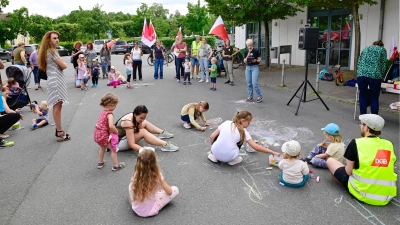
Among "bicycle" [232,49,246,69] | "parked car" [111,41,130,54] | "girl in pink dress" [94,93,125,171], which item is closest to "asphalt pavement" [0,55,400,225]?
"girl in pink dress" [94,93,125,171]

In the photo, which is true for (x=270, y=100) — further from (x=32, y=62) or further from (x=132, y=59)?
(x=32, y=62)

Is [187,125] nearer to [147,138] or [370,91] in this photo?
[147,138]

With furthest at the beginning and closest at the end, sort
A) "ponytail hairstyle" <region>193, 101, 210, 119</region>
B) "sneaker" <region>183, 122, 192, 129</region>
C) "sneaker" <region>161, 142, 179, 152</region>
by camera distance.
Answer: "sneaker" <region>183, 122, 192, 129</region> → "ponytail hairstyle" <region>193, 101, 210, 119</region> → "sneaker" <region>161, 142, 179, 152</region>

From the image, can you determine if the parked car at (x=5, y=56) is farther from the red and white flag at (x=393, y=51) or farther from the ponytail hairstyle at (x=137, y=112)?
the red and white flag at (x=393, y=51)

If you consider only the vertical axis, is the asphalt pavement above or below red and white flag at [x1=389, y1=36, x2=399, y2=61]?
below

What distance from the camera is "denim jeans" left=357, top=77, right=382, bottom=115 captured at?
6.95 m

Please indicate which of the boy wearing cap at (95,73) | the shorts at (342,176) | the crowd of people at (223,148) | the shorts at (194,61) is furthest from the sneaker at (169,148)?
the shorts at (194,61)

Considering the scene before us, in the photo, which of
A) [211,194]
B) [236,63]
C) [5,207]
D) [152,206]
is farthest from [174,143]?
[236,63]

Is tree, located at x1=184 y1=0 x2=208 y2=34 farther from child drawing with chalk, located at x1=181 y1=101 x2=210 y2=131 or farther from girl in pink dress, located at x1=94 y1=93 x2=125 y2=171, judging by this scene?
girl in pink dress, located at x1=94 y1=93 x2=125 y2=171

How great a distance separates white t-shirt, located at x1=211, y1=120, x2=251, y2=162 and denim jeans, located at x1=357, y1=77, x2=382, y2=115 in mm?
3692

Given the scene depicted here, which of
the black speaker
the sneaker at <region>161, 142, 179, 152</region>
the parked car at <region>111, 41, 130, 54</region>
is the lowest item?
the sneaker at <region>161, 142, 179, 152</region>

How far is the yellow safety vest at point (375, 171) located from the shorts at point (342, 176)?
0.76 feet

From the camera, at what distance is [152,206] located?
3.59m

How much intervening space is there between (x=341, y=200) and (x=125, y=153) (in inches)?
132
